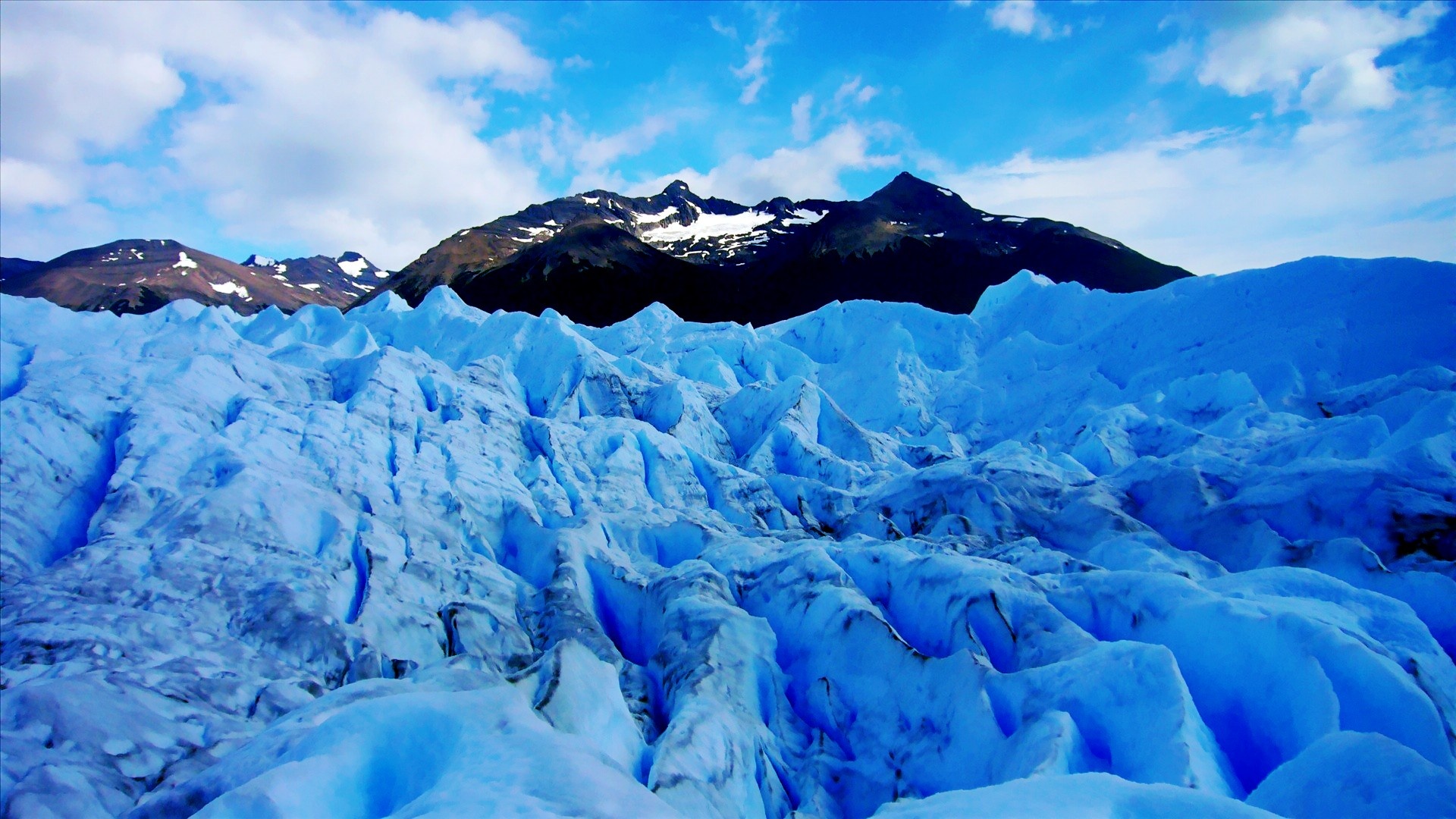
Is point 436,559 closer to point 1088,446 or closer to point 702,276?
point 1088,446

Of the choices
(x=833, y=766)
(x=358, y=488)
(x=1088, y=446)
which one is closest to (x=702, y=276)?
(x=1088, y=446)

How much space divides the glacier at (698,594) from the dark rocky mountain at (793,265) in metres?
39.8

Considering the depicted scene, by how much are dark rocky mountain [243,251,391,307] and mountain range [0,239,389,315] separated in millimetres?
1120

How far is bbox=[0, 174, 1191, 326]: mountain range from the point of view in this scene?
6125 cm

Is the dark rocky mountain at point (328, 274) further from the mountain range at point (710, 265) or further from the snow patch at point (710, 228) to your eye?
the snow patch at point (710, 228)

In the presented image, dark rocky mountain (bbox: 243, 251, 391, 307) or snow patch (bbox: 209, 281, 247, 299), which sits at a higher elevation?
dark rocky mountain (bbox: 243, 251, 391, 307)

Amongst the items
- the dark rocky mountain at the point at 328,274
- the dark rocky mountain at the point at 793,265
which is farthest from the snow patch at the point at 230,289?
the dark rocky mountain at the point at 793,265

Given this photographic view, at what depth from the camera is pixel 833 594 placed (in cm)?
983

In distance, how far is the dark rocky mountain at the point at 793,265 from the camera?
2371 inches

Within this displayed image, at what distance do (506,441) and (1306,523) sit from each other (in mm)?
16223

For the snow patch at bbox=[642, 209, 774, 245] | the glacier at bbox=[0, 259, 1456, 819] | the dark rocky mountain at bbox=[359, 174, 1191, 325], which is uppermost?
the snow patch at bbox=[642, 209, 774, 245]

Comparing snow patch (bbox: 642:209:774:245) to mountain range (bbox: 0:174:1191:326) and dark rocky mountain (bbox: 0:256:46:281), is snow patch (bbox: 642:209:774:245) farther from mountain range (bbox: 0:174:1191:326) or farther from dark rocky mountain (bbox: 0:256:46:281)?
dark rocky mountain (bbox: 0:256:46:281)

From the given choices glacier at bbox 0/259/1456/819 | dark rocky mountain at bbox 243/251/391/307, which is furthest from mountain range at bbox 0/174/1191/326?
glacier at bbox 0/259/1456/819

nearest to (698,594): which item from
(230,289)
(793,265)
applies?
(793,265)
